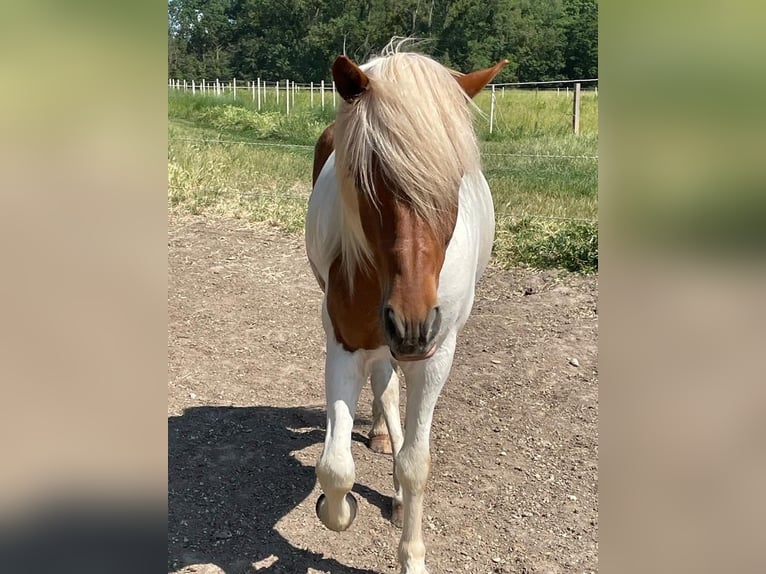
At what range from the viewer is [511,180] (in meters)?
7.88

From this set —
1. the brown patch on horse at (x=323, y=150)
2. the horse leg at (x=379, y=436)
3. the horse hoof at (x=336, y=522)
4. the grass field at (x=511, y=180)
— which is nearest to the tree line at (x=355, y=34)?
the grass field at (x=511, y=180)

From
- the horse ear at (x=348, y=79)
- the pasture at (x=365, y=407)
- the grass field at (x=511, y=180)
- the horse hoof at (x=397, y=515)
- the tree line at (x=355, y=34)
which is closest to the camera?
the horse ear at (x=348, y=79)

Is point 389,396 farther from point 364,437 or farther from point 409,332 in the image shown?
point 409,332

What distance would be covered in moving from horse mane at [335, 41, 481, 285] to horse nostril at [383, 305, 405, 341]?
267 mm

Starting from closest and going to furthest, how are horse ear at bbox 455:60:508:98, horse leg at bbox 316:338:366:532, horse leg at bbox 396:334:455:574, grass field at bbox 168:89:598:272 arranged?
1. horse ear at bbox 455:60:508:98
2. horse leg at bbox 316:338:366:532
3. horse leg at bbox 396:334:455:574
4. grass field at bbox 168:89:598:272

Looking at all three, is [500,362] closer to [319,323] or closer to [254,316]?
[319,323]

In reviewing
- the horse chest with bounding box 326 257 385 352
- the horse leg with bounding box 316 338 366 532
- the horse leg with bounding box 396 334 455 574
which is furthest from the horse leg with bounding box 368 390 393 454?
the horse chest with bounding box 326 257 385 352

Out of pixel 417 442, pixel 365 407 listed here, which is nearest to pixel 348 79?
pixel 417 442

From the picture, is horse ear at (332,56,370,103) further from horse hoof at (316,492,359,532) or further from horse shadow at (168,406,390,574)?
horse shadow at (168,406,390,574)

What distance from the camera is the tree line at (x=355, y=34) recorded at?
23766 millimetres

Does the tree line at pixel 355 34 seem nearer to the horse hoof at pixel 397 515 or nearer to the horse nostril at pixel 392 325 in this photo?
the horse hoof at pixel 397 515

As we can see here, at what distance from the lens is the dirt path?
8.52 ft

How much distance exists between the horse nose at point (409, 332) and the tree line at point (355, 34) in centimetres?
1951

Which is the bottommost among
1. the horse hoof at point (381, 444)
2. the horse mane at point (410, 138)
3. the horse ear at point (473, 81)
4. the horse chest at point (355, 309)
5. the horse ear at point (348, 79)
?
the horse hoof at point (381, 444)
